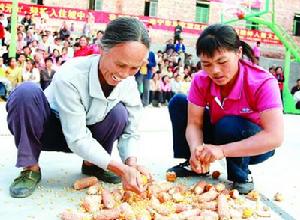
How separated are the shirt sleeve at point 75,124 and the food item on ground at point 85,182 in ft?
0.92

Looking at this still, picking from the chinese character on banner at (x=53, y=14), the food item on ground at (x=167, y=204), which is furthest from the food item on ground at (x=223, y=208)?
the chinese character on banner at (x=53, y=14)

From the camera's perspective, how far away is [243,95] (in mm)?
2637

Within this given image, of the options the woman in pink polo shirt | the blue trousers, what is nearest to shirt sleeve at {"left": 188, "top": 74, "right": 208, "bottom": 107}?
the woman in pink polo shirt

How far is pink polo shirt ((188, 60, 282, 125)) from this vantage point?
253 cm

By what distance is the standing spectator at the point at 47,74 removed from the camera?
9836 millimetres

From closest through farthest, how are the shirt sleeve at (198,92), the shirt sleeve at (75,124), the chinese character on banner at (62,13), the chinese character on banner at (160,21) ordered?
the shirt sleeve at (75,124)
the shirt sleeve at (198,92)
the chinese character on banner at (62,13)
the chinese character on banner at (160,21)

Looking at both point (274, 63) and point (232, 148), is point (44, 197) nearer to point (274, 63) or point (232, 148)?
point (232, 148)

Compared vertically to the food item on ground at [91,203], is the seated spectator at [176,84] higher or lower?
lower

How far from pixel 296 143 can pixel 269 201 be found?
2.74 metres

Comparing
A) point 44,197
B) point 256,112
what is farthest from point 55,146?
point 256,112

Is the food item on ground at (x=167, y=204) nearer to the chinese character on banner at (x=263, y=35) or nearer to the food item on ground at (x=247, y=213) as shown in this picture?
the food item on ground at (x=247, y=213)

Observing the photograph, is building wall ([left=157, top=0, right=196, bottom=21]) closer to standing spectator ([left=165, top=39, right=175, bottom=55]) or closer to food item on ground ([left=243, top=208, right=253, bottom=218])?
standing spectator ([left=165, top=39, right=175, bottom=55])

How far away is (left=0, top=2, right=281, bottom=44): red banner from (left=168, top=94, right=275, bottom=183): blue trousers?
12875mm

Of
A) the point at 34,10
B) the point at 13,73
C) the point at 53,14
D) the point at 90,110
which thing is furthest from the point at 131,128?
the point at 53,14
